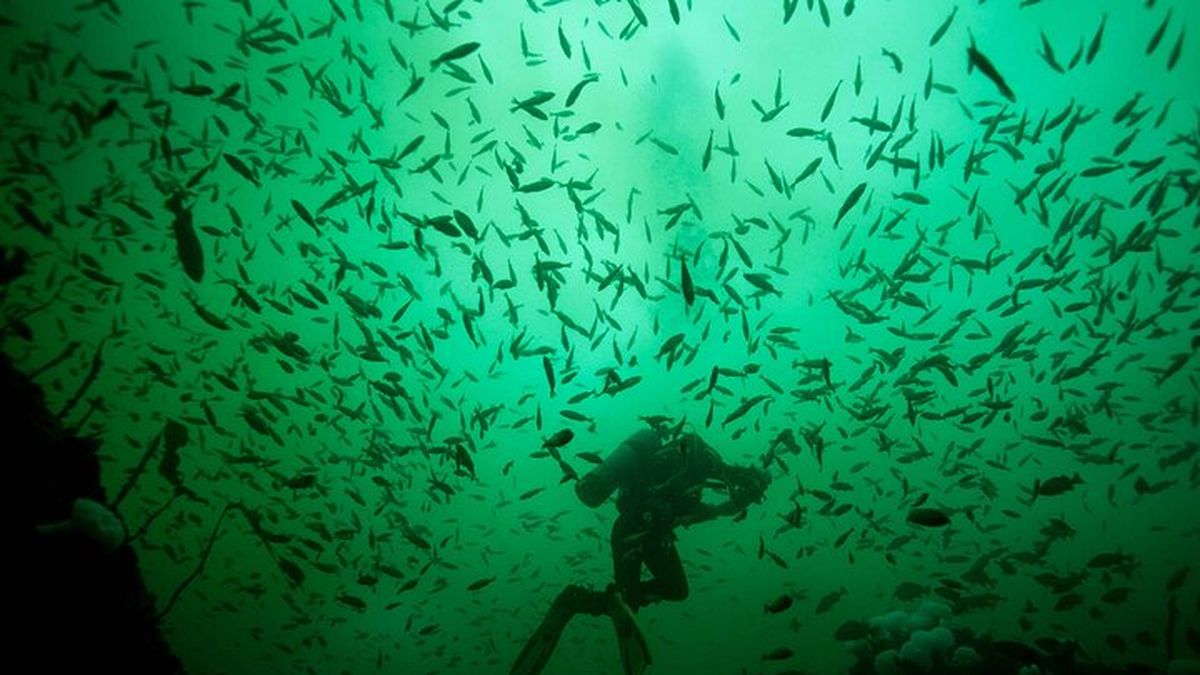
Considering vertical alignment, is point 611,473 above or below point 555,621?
above

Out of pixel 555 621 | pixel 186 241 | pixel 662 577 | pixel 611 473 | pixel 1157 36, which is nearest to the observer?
pixel 186 241

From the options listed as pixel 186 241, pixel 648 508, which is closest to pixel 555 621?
pixel 648 508

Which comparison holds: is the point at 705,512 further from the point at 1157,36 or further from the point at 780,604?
the point at 1157,36

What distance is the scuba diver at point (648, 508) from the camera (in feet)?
21.8

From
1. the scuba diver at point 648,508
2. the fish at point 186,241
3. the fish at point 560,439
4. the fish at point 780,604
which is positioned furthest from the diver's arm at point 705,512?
the fish at point 186,241

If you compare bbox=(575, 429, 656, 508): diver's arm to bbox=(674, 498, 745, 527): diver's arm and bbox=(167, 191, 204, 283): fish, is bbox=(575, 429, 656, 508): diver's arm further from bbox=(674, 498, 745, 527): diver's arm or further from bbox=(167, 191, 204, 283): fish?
bbox=(167, 191, 204, 283): fish

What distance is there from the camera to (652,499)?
24.3ft

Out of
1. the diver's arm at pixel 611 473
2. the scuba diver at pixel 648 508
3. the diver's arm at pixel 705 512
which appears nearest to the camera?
the scuba diver at pixel 648 508

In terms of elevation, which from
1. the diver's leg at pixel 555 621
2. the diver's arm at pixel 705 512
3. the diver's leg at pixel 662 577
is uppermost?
the diver's arm at pixel 705 512

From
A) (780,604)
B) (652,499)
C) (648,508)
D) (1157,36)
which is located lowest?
(780,604)

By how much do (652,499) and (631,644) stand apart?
1.76 metres

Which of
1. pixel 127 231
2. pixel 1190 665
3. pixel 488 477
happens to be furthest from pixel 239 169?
pixel 488 477

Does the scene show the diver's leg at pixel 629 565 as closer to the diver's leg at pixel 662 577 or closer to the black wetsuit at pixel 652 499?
the black wetsuit at pixel 652 499

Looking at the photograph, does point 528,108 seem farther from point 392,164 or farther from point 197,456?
point 197,456
